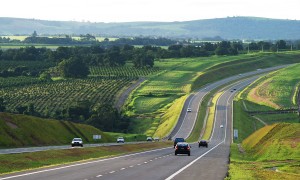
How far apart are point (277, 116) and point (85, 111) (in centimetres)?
4775

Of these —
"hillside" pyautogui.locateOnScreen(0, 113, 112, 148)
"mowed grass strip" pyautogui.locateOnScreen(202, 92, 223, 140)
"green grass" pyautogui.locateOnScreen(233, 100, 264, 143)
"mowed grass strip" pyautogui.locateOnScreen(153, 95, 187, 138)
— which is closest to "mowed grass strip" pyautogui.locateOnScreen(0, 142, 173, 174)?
"hillside" pyautogui.locateOnScreen(0, 113, 112, 148)

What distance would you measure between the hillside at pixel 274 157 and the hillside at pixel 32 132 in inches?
1091

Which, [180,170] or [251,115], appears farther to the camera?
[251,115]

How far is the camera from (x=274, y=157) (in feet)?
245

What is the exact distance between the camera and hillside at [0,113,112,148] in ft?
287

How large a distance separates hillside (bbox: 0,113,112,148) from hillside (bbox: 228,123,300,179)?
2770 cm

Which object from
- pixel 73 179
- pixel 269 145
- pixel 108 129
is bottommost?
pixel 108 129

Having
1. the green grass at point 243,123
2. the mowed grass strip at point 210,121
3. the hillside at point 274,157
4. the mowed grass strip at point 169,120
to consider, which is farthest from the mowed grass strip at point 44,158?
the mowed grass strip at point 169,120

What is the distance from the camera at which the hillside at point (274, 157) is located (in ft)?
183

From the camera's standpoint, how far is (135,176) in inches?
1753

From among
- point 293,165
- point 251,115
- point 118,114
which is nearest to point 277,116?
point 251,115

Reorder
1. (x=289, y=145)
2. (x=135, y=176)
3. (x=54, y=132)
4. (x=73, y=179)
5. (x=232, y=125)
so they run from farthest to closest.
Answer: (x=232, y=125), (x=54, y=132), (x=289, y=145), (x=135, y=176), (x=73, y=179)

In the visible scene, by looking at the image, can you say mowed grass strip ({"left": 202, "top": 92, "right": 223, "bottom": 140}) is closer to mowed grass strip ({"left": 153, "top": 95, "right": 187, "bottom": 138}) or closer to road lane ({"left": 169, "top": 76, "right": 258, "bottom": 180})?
road lane ({"left": 169, "top": 76, "right": 258, "bottom": 180})

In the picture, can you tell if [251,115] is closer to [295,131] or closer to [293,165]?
[295,131]
